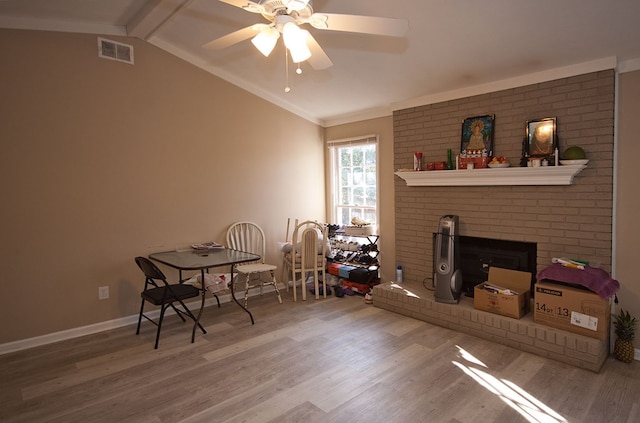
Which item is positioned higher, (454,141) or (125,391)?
(454,141)

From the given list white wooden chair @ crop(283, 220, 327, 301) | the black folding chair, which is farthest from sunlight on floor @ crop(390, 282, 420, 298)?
the black folding chair

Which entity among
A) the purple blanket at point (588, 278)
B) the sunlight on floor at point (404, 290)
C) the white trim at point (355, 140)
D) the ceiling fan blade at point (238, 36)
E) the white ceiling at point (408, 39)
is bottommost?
the sunlight on floor at point (404, 290)

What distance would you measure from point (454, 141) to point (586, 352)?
87.2 inches

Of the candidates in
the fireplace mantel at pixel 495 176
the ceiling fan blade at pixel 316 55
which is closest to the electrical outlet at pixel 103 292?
the ceiling fan blade at pixel 316 55

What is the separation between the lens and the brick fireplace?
297cm

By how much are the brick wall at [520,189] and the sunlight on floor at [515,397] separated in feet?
4.13

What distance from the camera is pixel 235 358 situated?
2.95 m

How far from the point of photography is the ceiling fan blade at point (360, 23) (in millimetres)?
1942

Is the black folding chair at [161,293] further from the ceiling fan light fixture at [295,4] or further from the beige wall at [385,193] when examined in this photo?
the beige wall at [385,193]

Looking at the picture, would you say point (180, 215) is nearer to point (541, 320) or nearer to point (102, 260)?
point (102, 260)

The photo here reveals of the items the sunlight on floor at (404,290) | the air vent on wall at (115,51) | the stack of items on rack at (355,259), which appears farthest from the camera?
the stack of items on rack at (355,259)

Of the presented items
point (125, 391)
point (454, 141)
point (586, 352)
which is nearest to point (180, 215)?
point (125, 391)

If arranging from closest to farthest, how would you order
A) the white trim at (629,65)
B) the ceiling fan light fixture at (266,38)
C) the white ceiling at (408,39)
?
the ceiling fan light fixture at (266,38), the white ceiling at (408,39), the white trim at (629,65)

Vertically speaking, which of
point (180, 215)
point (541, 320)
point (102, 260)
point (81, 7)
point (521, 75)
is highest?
point (81, 7)
